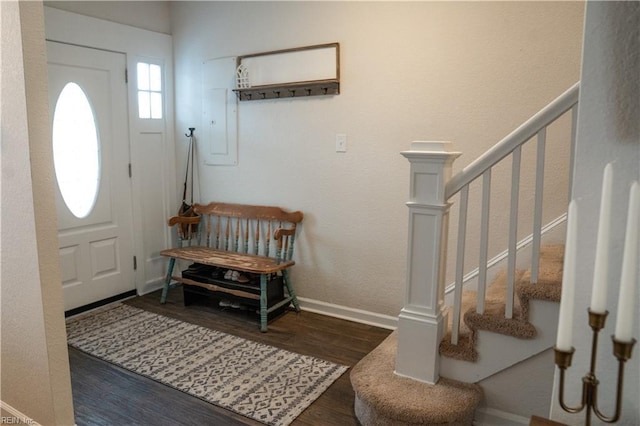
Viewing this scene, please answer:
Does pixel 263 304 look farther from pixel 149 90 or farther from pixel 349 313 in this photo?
pixel 149 90


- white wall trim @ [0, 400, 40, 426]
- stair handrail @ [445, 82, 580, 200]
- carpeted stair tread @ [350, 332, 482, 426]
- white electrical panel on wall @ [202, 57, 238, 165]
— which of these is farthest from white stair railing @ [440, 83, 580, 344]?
white electrical panel on wall @ [202, 57, 238, 165]

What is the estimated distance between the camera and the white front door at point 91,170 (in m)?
3.18

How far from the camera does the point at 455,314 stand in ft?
6.54

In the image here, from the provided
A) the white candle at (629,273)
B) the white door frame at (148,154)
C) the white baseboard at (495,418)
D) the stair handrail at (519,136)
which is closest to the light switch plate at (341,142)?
the stair handrail at (519,136)

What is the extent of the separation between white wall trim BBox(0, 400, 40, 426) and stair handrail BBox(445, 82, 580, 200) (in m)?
2.06

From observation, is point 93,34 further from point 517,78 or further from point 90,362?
point 517,78

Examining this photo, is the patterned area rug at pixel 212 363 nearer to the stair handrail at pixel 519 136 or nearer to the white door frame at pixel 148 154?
the white door frame at pixel 148 154

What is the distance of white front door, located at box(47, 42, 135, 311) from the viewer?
10.4ft

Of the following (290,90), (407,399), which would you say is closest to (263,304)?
(407,399)

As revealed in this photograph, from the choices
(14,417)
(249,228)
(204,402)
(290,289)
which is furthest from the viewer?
(249,228)

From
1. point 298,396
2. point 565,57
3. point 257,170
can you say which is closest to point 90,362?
point 298,396

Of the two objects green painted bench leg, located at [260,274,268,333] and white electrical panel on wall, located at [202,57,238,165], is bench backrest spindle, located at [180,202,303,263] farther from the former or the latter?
white electrical panel on wall, located at [202,57,238,165]

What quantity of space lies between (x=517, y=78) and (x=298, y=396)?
6.95 ft

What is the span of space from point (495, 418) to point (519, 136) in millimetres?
1228
